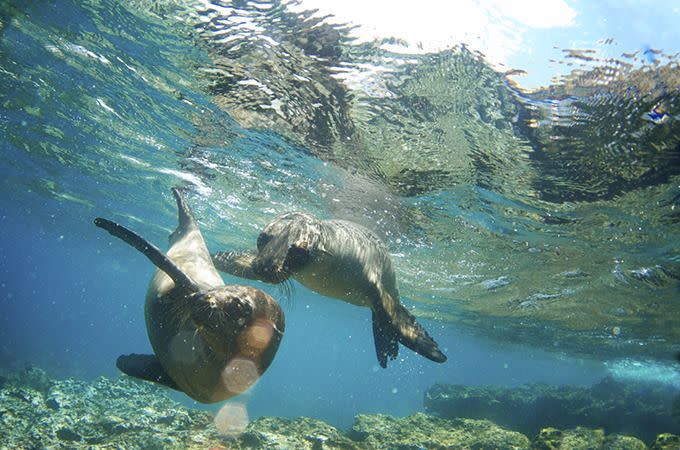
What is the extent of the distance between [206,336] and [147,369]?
4.11 feet

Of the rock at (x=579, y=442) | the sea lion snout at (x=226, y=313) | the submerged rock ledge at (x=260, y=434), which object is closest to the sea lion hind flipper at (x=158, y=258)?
the sea lion snout at (x=226, y=313)

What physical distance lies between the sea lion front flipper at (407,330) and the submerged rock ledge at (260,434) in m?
4.32

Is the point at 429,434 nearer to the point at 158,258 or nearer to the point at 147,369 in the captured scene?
the point at 147,369

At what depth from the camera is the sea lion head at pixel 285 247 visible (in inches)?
145

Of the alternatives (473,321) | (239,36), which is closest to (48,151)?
(239,36)

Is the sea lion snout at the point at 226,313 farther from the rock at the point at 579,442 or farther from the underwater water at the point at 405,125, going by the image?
the rock at the point at 579,442

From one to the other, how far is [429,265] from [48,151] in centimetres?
1804

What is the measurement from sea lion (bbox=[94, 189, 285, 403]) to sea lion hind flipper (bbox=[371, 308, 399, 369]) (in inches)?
114

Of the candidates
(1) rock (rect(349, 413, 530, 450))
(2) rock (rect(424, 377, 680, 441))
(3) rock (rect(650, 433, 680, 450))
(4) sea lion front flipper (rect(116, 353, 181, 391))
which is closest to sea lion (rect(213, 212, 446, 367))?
(4) sea lion front flipper (rect(116, 353, 181, 391))

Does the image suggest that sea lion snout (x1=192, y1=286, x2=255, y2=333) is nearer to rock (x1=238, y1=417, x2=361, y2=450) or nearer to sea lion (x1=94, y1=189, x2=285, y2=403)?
sea lion (x1=94, y1=189, x2=285, y2=403)

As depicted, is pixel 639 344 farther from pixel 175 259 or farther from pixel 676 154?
pixel 175 259

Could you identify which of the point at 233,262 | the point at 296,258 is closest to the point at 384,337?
the point at 296,258

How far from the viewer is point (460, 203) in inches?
391

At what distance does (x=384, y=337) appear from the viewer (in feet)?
17.8
